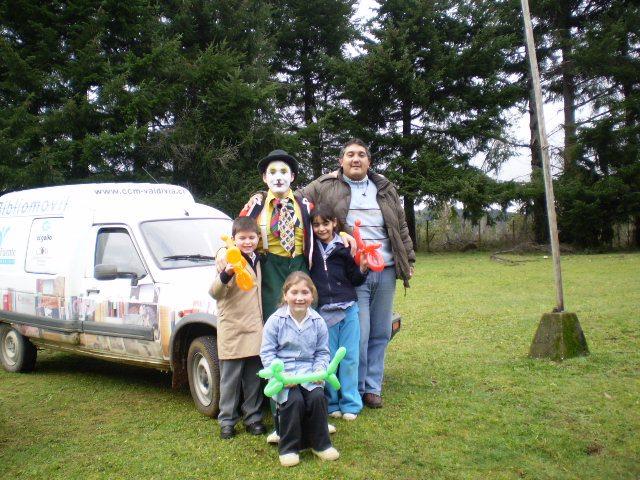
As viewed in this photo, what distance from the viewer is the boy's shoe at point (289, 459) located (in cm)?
418

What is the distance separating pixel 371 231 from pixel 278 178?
96cm

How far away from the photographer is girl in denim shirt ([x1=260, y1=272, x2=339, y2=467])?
14.1 feet

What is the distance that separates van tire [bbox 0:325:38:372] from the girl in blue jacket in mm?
4166

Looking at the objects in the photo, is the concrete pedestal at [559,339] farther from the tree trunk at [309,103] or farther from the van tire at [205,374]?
the tree trunk at [309,103]

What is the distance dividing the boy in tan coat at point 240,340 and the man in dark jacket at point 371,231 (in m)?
0.84

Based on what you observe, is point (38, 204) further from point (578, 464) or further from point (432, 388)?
point (578, 464)

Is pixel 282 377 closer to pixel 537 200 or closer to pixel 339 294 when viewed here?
pixel 339 294

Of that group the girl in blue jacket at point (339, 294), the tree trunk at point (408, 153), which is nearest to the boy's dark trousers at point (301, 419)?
the girl in blue jacket at point (339, 294)

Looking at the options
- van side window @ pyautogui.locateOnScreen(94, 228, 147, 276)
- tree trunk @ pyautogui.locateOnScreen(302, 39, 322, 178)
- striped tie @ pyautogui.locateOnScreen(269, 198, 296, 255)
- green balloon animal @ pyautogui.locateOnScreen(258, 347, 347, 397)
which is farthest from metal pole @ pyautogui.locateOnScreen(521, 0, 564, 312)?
tree trunk @ pyautogui.locateOnScreen(302, 39, 322, 178)

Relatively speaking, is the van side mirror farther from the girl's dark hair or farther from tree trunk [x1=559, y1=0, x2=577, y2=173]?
tree trunk [x1=559, y1=0, x2=577, y2=173]

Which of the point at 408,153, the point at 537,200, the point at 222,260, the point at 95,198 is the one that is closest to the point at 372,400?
the point at 222,260

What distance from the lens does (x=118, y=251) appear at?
20.6 feet

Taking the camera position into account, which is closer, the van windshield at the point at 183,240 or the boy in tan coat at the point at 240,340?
the boy in tan coat at the point at 240,340

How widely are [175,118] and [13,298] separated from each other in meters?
17.3
